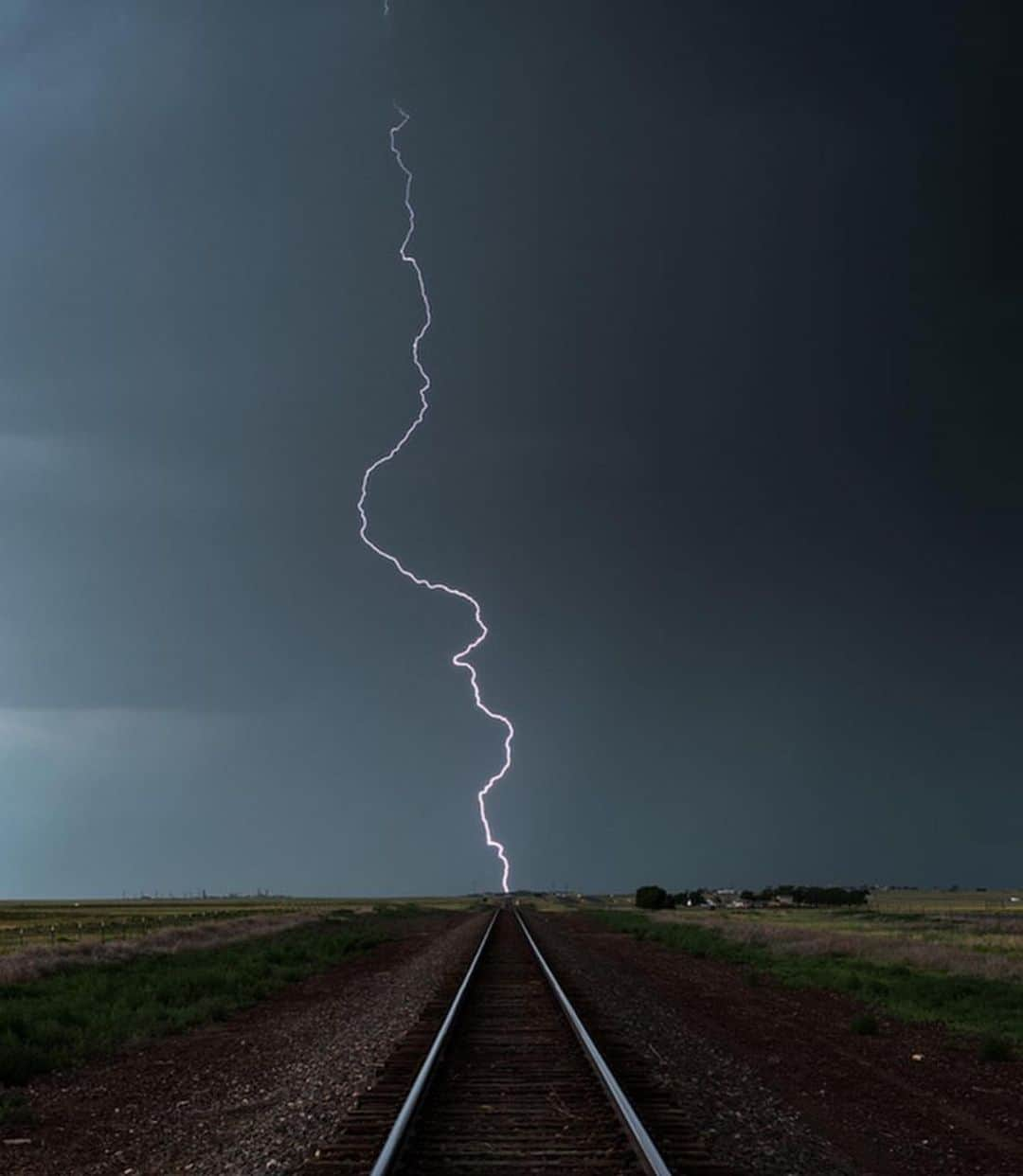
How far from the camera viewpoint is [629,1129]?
7770 millimetres

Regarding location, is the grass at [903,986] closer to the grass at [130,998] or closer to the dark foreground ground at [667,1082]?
the dark foreground ground at [667,1082]

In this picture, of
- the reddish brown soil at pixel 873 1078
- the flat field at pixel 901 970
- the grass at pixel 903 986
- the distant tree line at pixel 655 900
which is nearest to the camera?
the reddish brown soil at pixel 873 1078

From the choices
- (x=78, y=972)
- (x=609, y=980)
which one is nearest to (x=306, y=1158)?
(x=609, y=980)

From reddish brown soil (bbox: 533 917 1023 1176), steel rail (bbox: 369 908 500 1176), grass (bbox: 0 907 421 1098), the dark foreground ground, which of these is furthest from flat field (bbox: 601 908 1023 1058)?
grass (bbox: 0 907 421 1098)

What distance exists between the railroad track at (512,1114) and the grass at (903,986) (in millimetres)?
8055

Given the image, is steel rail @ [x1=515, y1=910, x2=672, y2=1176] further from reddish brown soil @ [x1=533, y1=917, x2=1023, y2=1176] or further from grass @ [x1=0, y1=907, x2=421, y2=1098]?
grass @ [x1=0, y1=907, x2=421, y2=1098]

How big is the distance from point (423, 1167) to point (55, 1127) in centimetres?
526

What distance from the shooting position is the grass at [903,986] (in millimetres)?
18328

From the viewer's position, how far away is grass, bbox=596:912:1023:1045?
18.3 m

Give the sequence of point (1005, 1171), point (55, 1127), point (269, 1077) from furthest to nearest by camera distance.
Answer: point (269, 1077), point (55, 1127), point (1005, 1171)

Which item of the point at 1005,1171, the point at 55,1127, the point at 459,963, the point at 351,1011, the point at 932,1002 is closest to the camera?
the point at 1005,1171

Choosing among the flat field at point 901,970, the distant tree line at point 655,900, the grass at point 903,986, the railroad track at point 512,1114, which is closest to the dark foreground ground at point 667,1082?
the railroad track at point 512,1114

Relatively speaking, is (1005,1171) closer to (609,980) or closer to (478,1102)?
(478,1102)

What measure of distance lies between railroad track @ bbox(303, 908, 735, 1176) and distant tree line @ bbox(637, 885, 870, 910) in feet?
339
